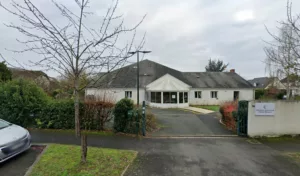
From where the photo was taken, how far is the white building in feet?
68.6

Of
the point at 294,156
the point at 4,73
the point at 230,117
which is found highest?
the point at 4,73

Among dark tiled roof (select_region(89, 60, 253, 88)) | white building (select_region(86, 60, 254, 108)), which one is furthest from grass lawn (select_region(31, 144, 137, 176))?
dark tiled roof (select_region(89, 60, 253, 88))

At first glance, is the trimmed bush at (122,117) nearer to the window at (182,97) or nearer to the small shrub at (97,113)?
the small shrub at (97,113)

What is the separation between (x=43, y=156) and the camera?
5.18 meters

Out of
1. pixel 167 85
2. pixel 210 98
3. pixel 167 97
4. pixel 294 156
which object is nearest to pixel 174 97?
pixel 167 97

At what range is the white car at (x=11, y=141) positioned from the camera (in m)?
4.64

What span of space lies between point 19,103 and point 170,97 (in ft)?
51.5

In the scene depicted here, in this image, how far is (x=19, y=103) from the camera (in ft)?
28.2

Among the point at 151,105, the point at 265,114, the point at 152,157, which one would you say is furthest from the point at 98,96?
the point at 151,105

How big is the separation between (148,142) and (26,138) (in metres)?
4.54

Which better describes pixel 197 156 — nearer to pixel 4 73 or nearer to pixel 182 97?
pixel 182 97

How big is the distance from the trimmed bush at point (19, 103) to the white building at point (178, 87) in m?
11.6

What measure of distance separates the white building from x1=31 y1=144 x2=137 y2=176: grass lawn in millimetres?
14897

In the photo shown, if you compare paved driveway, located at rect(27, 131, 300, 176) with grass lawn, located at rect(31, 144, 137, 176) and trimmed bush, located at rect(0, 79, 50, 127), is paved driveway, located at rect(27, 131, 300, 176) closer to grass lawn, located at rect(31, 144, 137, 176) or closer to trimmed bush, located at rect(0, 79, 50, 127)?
grass lawn, located at rect(31, 144, 137, 176)
